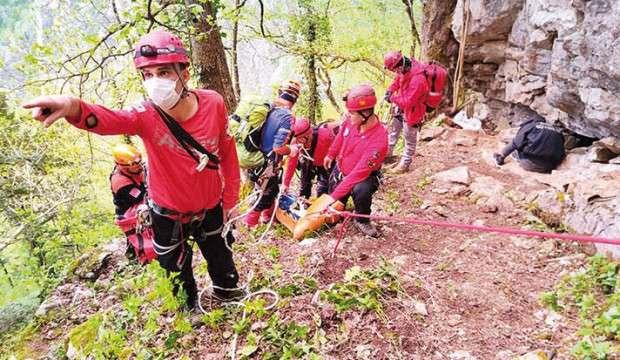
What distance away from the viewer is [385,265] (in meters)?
3.99

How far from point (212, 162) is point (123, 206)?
337 cm

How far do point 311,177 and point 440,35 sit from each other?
5591 millimetres

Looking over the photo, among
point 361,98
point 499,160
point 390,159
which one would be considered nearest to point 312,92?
point 390,159

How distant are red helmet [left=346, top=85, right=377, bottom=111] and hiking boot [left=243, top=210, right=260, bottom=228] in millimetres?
2265

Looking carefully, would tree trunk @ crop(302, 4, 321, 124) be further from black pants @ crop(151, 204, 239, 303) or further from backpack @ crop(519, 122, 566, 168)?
black pants @ crop(151, 204, 239, 303)

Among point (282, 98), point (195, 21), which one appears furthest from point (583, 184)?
point (195, 21)

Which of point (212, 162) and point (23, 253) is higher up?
point (212, 162)

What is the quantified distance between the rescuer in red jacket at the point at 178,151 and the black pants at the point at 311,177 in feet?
9.48

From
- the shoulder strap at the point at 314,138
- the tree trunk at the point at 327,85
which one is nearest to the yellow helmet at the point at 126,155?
the shoulder strap at the point at 314,138

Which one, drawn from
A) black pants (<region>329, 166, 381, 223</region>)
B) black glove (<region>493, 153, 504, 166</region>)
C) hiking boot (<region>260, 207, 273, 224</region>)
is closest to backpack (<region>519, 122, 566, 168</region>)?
black glove (<region>493, 153, 504, 166</region>)

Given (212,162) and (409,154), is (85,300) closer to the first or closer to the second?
(212,162)

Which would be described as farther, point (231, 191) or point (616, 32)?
point (616, 32)

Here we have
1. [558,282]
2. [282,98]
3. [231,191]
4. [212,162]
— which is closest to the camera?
[212,162]

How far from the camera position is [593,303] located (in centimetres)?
336
